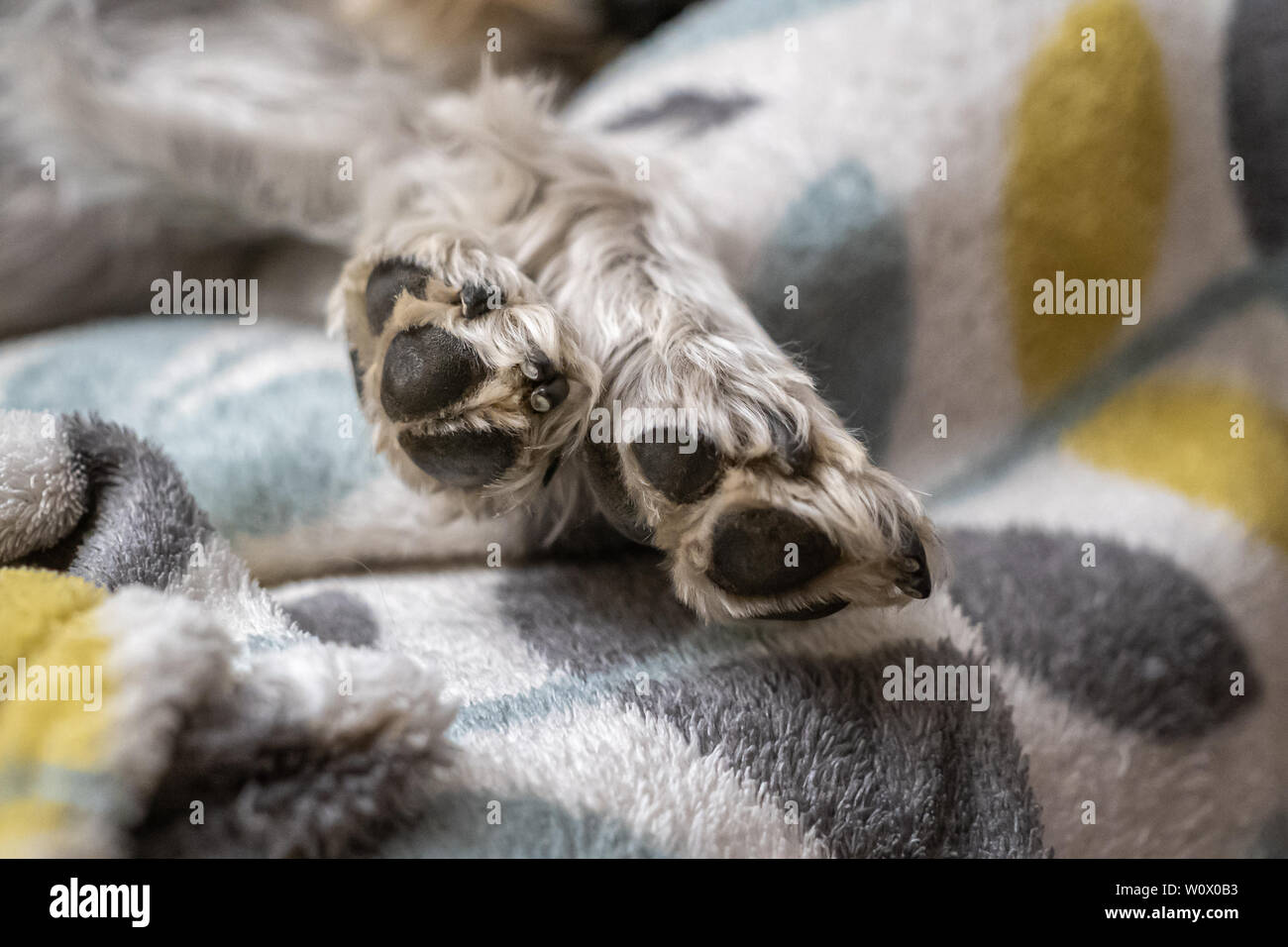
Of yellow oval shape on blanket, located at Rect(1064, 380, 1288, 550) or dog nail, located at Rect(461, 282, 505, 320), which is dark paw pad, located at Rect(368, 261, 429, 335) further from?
yellow oval shape on blanket, located at Rect(1064, 380, 1288, 550)

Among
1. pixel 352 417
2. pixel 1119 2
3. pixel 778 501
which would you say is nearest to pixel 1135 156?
pixel 1119 2

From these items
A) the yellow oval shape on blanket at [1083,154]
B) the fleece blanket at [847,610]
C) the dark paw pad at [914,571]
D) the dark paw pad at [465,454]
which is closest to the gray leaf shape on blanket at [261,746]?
the fleece blanket at [847,610]

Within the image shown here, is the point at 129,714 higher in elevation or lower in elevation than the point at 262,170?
lower

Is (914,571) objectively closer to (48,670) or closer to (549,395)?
(549,395)

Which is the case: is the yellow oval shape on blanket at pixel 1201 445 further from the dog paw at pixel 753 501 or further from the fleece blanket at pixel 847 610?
the dog paw at pixel 753 501

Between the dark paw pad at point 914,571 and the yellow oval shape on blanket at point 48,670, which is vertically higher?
the dark paw pad at point 914,571

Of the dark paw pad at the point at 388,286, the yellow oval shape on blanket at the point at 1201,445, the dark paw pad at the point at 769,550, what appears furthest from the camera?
the yellow oval shape on blanket at the point at 1201,445

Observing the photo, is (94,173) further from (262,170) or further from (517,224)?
(517,224)

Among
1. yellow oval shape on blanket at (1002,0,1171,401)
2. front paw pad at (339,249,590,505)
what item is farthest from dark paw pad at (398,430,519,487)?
yellow oval shape on blanket at (1002,0,1171,401)
